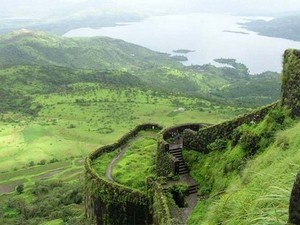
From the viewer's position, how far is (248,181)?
15430 millimetres

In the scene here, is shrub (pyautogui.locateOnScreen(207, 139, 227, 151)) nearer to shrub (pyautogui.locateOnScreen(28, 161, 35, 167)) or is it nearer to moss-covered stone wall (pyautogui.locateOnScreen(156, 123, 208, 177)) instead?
moss-covered stone wall (pyautogui.locateOnScreen(156, 123, 208, 177))

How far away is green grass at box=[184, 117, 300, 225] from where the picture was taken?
23.9ft

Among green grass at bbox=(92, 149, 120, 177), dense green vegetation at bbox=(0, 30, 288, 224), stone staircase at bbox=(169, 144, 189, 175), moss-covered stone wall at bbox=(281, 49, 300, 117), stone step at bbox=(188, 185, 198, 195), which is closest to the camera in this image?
moss-covered stone wall at bbox=(281, 49, 300, 117)

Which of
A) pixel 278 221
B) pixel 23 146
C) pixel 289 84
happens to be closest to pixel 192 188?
pixel 289 84

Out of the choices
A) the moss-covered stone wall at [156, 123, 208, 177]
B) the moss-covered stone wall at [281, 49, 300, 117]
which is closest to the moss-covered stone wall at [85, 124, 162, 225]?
the moss-covered stone wall at [156, 123, 208, 177]

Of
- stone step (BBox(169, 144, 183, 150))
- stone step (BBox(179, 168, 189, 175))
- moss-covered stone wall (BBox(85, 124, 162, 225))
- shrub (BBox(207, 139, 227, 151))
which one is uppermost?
shrub (BBox(207, 139, 227, 151))

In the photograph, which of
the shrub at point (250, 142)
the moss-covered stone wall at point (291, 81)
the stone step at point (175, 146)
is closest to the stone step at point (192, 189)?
the shrub at point (250, 142)

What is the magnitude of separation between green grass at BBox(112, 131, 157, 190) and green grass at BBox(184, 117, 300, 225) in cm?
351

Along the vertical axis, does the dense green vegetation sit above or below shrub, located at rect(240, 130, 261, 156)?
below

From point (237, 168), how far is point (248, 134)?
92.0 inches

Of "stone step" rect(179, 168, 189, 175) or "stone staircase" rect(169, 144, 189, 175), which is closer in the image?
"stone step" rect(179, 168, 189, 175)

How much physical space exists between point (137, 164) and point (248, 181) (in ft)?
55.7

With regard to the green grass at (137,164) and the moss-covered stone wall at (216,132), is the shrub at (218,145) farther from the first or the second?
the green grass at (137,164)

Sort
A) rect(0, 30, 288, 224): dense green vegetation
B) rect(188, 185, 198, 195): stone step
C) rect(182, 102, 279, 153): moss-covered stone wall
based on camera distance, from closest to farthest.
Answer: rect(188, 185, 198, 195): stone step, rect(182, 102, 279, 153): moss-covered stone wall, rect(0, 30, 288, 224): dense green vegetation
